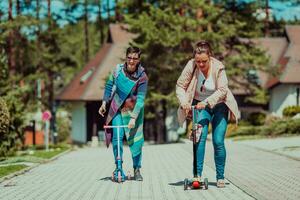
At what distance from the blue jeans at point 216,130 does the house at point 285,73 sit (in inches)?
1323

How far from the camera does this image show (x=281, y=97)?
46.7m

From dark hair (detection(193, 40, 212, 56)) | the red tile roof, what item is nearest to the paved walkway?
dark hair (detection(193, 40, 212, 56))

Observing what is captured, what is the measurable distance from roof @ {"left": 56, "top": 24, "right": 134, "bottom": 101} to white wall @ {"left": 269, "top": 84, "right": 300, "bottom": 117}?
35.7 feet

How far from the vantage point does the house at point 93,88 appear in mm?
46531

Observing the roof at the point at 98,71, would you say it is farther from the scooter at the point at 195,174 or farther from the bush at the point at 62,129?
the scooter at the point at 195,174

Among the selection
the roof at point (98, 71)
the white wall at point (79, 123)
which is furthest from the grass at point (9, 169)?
the white wall at point (79, 123)

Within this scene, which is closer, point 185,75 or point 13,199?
point 13,199

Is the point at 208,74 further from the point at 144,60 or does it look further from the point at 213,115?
the point at 144,60

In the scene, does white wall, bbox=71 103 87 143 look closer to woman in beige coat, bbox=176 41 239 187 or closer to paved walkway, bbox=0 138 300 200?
paved walkway, bbox=0 138 300 200

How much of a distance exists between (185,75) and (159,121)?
32.6 metres

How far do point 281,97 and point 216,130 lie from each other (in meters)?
38.5

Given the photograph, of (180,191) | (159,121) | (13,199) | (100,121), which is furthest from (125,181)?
(100,121)

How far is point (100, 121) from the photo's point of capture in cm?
4869

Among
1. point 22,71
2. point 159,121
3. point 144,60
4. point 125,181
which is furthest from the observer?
point 22,71
